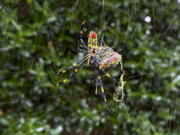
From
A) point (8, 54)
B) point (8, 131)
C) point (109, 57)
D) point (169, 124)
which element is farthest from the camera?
point (169, 124)

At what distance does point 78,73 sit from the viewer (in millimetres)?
1104

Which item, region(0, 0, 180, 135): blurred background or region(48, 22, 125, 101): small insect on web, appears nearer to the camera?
region(48, 22, 125, 101): small insect on web

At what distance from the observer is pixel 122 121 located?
3.82 ft

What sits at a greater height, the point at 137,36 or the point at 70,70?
the point at 137,36

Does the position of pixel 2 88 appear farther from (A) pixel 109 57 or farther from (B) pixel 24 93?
(A) pixel 109 57

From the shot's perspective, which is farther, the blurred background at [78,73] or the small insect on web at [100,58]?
the blurred background at [78,73]

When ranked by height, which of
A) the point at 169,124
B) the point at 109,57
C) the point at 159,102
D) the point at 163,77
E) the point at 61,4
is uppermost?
the point at 61,4

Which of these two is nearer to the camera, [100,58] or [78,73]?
[100,58]

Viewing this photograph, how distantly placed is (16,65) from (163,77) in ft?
2.16

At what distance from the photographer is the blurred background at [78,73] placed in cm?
100

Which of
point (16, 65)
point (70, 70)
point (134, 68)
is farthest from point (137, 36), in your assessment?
point (16, 65)

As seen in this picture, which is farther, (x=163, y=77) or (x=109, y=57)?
(x=163, y=77)

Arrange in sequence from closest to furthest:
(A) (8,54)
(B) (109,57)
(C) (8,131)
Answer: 1. (B) (109,57)
2. (C) (8,131)
3. (A) (8,54)

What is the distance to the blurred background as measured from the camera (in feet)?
3.29
